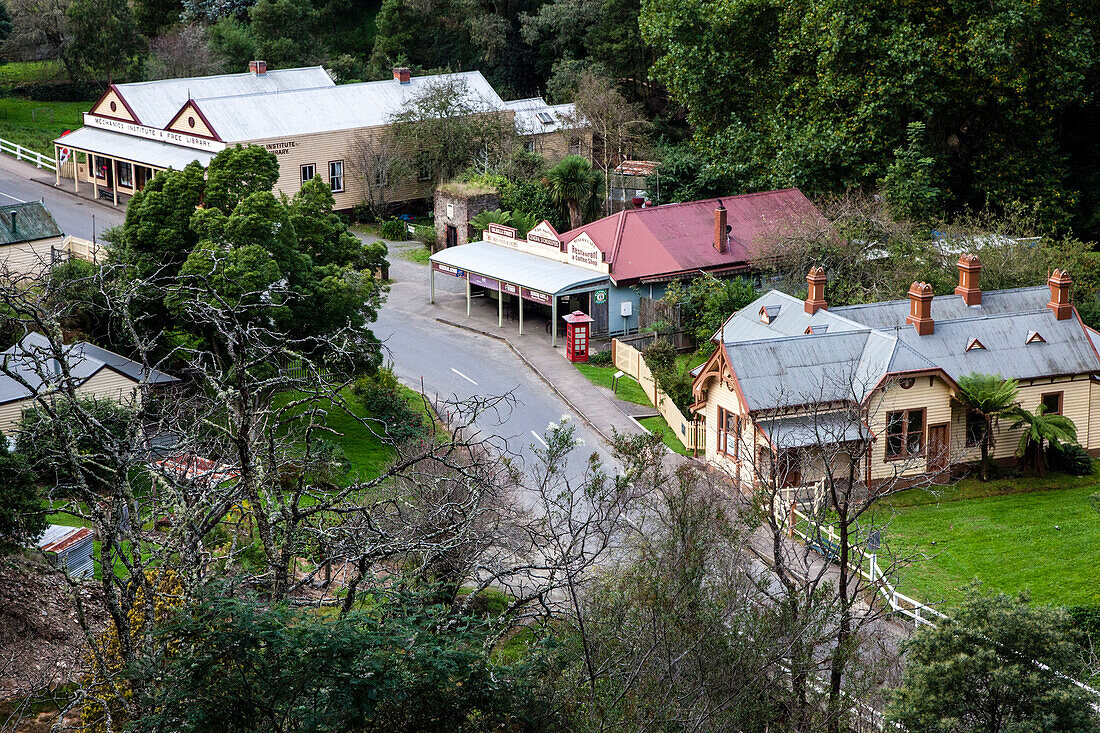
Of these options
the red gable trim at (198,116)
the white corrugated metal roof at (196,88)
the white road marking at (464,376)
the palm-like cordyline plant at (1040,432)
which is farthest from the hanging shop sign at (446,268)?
the palm-like cordyline plant at (1040,432)

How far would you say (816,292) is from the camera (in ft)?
126

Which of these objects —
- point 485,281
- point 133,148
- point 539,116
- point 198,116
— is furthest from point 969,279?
point 133,148

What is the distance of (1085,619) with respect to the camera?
2759 cm

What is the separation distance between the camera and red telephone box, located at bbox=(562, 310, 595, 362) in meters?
44.3

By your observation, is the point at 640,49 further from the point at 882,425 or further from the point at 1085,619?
the point at 1085,619

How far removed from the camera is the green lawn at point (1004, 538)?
99.5 ft

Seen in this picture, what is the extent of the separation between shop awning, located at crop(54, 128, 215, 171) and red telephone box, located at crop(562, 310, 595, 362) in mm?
21586

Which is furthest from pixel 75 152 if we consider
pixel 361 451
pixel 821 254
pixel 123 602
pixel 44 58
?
pixel 123 602

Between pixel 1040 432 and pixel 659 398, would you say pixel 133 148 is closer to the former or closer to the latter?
pixel 659 398

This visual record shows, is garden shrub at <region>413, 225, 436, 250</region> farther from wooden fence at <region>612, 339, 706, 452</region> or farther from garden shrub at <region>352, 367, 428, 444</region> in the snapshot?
garden shrub at <region>352, 367, 428, 444</region>

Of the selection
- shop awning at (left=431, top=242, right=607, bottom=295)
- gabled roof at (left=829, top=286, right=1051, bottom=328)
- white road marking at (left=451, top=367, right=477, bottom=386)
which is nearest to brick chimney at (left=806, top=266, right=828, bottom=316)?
gabled roof at (left=829, top=286, right=1051, bottom=328)

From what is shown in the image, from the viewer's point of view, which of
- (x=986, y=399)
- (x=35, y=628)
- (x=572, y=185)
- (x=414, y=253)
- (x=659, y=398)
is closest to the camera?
(x=35, y=628)

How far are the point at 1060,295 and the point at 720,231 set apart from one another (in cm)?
1340

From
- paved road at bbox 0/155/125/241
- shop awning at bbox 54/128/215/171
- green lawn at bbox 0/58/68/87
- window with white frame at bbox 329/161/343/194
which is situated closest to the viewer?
paved road at bbox 0/155/125/241
